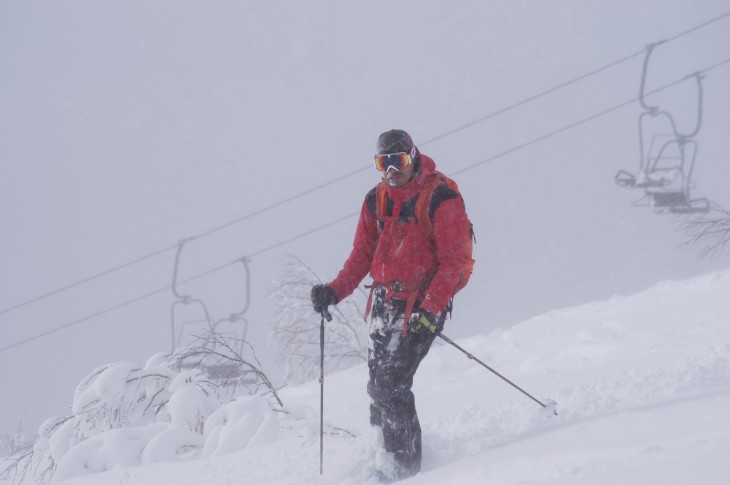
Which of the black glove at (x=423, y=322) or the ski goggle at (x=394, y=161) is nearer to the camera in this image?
the black glove at (x=423, y=322)

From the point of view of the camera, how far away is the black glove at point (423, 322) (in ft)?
11.6

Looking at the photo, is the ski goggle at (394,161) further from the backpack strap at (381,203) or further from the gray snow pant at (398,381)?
the gray snow pant at (398,381)

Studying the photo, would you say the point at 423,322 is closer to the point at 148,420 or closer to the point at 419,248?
the point at 419,248

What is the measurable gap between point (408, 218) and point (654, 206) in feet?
35.0

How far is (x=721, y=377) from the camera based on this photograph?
3.96 metres

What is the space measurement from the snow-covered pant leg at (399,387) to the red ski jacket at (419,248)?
198 mm

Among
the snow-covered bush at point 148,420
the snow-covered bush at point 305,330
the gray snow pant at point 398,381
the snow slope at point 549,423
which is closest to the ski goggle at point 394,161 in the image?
the gray snow pant at point 398,381

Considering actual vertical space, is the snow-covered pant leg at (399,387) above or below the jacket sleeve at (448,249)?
below

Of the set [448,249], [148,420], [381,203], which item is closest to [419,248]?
[448,249]

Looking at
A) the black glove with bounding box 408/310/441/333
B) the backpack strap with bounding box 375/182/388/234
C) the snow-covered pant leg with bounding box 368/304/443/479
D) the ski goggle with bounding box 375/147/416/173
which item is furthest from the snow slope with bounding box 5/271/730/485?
the ski goggle with bounding box 375/147/416/173

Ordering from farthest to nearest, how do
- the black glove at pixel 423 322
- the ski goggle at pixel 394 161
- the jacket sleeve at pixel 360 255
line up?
the jacket sleeve at pixel 360 255 → the ski goggle at pixel 394 161 → the black glove at pixel 423 322

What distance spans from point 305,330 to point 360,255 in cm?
1644

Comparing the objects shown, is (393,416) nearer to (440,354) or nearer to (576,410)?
(576,410)

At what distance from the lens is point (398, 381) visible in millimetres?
3684
